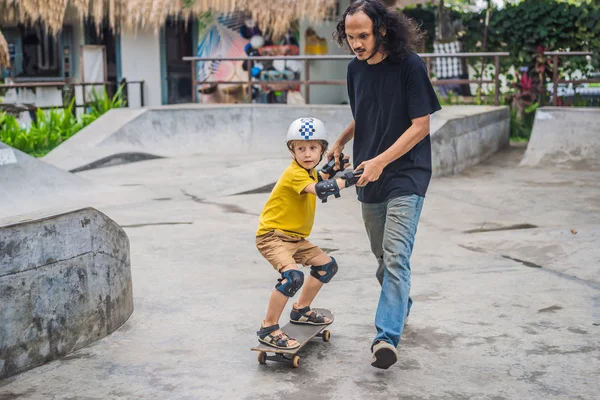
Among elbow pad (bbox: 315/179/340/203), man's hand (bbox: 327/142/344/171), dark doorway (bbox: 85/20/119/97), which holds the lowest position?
elbow pad (bbox: 315/179/340/203)

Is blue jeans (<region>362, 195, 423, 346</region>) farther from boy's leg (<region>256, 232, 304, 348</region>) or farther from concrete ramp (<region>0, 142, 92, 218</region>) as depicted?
concrete ramp (<region>0, 142, 92, 218</region>)

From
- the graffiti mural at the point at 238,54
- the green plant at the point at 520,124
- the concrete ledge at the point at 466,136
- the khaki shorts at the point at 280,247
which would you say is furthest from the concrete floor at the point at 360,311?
the graffiti mural at the point at 238,54

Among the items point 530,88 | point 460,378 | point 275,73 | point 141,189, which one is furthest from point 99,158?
point 460,378

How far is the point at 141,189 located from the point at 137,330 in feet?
18.2

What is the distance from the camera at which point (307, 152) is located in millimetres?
3812

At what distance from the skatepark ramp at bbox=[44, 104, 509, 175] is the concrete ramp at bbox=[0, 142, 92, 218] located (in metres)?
1.96

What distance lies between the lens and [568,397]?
3.40 meters

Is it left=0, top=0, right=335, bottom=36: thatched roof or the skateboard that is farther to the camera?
left=0, top=0, right=335, bottom=36: thatched roof

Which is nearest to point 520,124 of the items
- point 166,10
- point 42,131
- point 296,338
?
point 166,10

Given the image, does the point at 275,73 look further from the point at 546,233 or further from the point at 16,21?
the point at 546,233

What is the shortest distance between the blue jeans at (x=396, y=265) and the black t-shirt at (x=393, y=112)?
8 cm

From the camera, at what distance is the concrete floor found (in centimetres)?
358

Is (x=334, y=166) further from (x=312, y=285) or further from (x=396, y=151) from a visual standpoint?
(x=312, y=285)

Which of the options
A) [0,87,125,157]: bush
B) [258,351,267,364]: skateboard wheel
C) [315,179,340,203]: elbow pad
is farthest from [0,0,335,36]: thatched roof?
[315,179,340,203]: elbow pad
